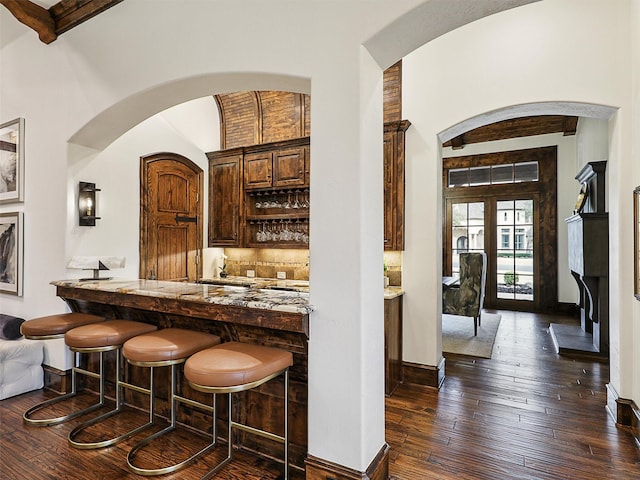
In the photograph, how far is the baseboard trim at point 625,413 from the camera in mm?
2522

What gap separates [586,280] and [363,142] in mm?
4132

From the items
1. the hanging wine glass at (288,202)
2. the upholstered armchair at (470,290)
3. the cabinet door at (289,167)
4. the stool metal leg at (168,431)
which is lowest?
the stool metal leg at (168,431)

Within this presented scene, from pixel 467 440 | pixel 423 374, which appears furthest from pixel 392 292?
pixel 467 440

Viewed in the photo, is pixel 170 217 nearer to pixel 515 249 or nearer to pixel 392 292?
pixel 392 292

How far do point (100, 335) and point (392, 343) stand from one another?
2.44m

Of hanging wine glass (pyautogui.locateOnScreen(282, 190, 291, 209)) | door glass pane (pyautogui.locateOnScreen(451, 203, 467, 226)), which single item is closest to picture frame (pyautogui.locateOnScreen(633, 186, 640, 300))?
hanging wine glass (pyautogui.locateOnScreen(282, 190, 291, 209))

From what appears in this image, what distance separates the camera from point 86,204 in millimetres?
3373

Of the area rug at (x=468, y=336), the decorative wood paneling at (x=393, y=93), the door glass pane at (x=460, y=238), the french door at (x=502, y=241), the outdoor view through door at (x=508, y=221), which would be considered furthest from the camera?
the door glass pane at (x=460, y=238)

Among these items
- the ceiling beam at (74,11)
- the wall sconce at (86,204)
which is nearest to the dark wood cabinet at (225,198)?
the wall sconce at (86,204)

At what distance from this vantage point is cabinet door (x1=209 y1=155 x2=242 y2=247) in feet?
16.3

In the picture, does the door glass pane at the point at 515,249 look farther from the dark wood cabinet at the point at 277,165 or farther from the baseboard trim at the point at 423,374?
the dark wood cabinet at the point at 277,165

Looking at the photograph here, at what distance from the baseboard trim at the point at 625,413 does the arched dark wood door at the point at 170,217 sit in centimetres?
464

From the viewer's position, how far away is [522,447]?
2451mm

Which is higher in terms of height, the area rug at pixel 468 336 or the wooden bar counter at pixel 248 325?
the wooden bar counter at pixel 248 325
